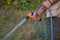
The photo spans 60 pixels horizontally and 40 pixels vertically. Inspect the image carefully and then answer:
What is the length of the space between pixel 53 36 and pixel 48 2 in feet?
1.53

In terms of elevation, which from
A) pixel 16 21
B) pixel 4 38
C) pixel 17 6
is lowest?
pixel 4 38

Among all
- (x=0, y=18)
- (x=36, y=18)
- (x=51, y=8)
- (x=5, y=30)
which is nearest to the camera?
(x=36, y=18)

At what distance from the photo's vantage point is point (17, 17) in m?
3.46

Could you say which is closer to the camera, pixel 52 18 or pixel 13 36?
pixel 52 18

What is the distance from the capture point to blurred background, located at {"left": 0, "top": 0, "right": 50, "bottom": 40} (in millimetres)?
3079

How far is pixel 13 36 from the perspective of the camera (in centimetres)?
304

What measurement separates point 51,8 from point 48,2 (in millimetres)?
132

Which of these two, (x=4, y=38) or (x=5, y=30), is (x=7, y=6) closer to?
(x=5, y=30)

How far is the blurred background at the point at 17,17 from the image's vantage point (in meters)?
3.08

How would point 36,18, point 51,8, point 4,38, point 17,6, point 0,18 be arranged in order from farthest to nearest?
point 17,6, point 0,18, point 4,38, point 51,8, point 36,18

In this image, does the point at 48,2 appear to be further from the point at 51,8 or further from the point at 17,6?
the point at 17,6

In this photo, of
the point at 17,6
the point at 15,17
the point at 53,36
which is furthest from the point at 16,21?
the point at 53,36

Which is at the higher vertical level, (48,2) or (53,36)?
(48,2)

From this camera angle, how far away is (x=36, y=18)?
87.3 inches
